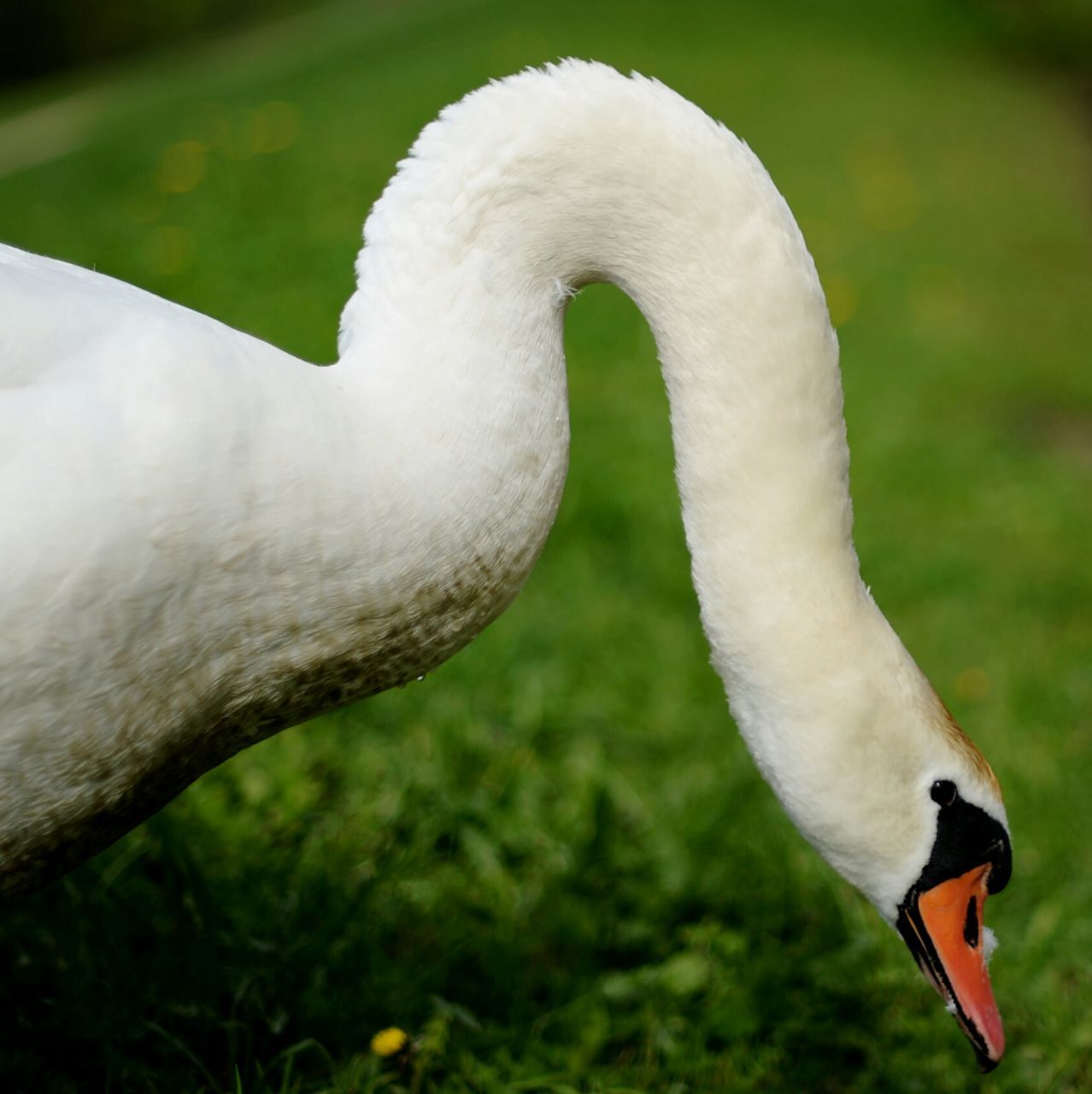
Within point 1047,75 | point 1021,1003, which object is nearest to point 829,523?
point 1021,1003

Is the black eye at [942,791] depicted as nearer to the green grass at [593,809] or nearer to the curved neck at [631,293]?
the curved neck at [631,293]

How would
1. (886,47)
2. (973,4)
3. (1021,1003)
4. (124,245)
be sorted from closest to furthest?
(1021,1003) < (124,245) < (886,47) < (973,4)

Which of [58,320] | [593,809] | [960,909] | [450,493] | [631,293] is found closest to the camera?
[58,320]

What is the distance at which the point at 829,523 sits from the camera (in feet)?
Result: 6.25

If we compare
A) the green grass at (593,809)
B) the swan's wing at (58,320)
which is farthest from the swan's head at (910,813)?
the swan's wing at (58,320)

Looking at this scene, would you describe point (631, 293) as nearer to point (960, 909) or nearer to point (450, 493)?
point (450, 493)

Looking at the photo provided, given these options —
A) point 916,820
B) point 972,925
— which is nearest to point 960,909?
point 972,925

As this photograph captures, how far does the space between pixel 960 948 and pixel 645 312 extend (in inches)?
42.2

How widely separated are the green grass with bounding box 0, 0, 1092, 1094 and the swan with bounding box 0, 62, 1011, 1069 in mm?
604

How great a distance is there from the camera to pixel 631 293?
1919 millimetres

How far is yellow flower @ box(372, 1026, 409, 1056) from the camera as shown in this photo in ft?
7.55

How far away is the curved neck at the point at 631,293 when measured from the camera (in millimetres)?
1802

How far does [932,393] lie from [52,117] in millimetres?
9339

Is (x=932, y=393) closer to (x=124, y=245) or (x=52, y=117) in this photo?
(x=124, y=245)
